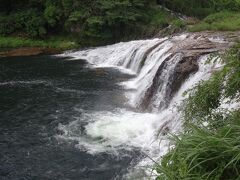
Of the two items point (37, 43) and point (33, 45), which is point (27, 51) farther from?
point (37, 43)

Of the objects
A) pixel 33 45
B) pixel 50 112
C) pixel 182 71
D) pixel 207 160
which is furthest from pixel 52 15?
pixel 207 160

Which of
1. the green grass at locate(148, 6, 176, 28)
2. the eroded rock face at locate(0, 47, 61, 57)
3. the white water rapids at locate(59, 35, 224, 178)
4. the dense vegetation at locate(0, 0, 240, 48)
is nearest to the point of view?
the white water rapids at locate(59, 35, 224, 178)

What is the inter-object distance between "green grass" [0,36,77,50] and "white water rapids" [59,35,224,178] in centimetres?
942

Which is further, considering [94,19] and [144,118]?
[94,19]

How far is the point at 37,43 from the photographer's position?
1147 inches

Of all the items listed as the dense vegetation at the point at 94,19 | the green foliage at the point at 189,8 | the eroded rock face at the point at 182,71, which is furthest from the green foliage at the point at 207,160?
the green foliage at the point at 189,8

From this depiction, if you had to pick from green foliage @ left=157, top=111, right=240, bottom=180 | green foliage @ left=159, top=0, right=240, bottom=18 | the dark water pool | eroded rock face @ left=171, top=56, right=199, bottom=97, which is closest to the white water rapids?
eroded rock face @ left=171, top=56, right=199, bottom=97

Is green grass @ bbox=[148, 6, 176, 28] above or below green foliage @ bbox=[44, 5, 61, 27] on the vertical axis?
above

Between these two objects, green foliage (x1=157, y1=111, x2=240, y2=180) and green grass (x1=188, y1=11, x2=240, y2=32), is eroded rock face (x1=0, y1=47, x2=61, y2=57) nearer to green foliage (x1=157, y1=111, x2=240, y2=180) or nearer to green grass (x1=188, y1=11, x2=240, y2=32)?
green grass (x1=188, y1=11, x2=240, y2=32)

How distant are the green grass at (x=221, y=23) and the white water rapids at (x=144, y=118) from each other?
4259mm

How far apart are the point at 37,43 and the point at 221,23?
44.6 feet

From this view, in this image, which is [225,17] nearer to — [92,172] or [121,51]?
[121,51]

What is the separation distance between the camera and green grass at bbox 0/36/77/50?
28.5m

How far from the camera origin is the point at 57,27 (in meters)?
30.6
